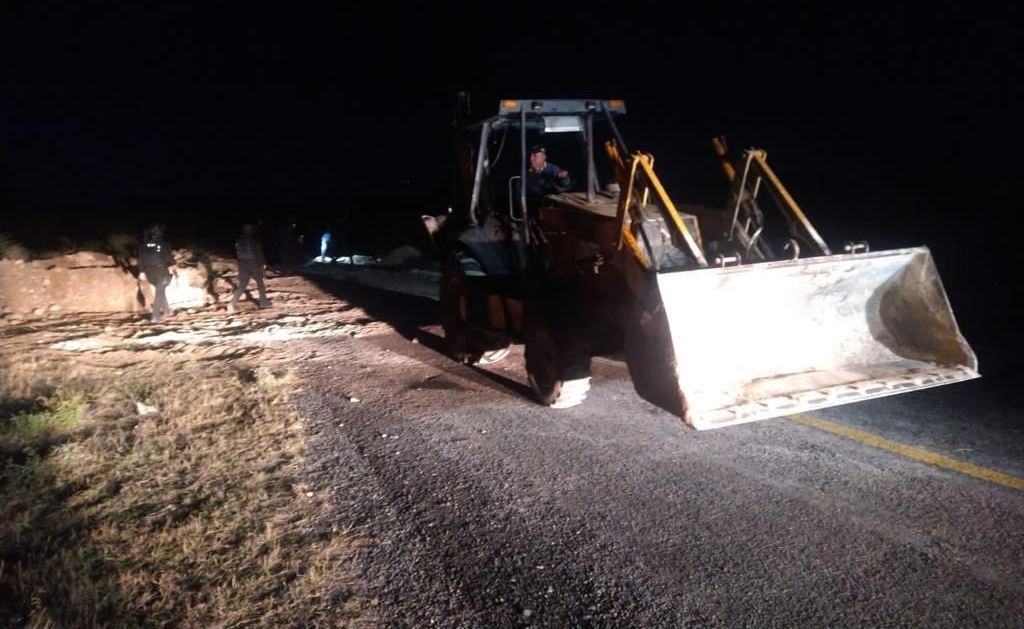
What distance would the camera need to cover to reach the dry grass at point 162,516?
337 centimetres

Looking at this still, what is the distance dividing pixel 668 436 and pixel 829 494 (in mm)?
1392

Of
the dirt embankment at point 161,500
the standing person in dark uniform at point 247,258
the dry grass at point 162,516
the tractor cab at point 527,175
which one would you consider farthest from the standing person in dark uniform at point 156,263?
the tractor cab at point 527,175

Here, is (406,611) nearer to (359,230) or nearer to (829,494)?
(829,494)

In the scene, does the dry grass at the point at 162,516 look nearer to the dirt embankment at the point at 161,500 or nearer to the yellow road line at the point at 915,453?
the dirt embankment at the point at 161,500

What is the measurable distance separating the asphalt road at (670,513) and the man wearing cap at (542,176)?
227 centimetres

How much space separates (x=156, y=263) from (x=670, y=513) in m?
9.06

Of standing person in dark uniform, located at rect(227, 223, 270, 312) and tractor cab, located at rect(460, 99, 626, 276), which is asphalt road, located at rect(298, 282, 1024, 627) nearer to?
tractor cab, located at rect(460, 99, 626, 276)

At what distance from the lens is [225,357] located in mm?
8461

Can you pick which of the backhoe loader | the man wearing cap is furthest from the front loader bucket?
the man wearing cap

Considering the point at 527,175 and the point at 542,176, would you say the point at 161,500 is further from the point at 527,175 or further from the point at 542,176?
the point at 542,176

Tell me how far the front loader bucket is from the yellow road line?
0.50 metres

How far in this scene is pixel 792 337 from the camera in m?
5.36

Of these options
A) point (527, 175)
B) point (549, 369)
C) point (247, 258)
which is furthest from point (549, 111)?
point (247, 258)

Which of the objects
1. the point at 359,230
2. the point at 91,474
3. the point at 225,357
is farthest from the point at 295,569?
the point at 359,230
